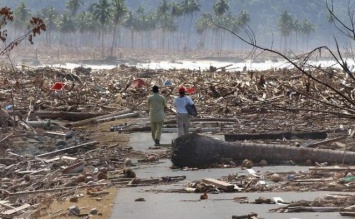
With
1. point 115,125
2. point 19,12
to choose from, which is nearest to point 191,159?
point 115,125

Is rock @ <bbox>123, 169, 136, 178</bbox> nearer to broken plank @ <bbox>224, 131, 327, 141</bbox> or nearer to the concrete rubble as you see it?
the concrete rubble

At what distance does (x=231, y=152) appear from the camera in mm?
18953

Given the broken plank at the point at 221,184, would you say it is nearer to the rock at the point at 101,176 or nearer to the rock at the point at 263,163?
the rock at the point at 101,176

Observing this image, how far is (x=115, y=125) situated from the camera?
98.8 ft

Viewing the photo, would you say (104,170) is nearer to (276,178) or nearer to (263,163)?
(263,163)

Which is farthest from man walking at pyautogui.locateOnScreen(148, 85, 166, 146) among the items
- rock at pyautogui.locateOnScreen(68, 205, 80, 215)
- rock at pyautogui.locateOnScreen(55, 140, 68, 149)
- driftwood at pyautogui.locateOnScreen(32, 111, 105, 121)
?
driftwood at pyautogui.locateOnScreen(32, 111, 105, 121)

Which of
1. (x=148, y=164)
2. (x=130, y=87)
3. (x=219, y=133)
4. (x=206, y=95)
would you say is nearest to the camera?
(x=148, y=164)

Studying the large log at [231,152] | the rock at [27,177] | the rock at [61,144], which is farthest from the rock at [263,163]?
the rock at [61,144]

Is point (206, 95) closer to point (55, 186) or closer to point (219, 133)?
point (219, 133)

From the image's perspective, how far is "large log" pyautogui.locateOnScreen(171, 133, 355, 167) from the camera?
18203mm

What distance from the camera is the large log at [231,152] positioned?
1820 centimetres

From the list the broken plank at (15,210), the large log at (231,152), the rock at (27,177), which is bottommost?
the rock at (27,177)

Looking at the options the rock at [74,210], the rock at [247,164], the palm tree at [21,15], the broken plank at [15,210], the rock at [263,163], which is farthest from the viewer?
the palm tree at [21,15]

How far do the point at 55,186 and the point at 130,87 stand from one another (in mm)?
27044
